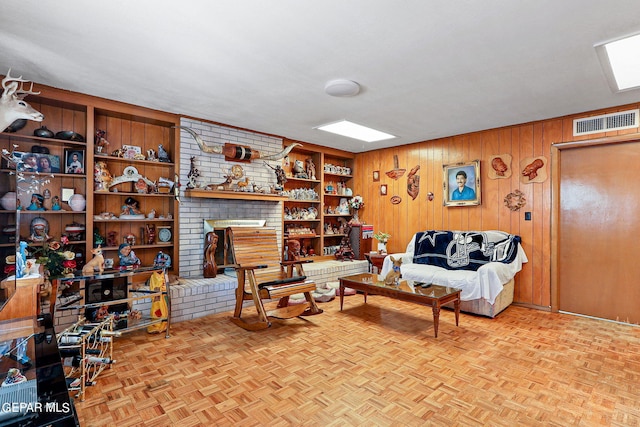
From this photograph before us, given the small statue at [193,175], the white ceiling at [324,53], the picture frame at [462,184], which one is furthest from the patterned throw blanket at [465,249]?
the small statue at [193,175]

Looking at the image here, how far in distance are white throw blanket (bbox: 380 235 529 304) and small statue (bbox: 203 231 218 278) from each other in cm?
251

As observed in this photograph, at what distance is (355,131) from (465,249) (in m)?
2.24

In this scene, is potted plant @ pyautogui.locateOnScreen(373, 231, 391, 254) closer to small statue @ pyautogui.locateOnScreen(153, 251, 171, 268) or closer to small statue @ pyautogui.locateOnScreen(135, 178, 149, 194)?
small statue @ pyautogui.locateOnScreen(153, 251, 171, 268)

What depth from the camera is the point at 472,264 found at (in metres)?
4.23

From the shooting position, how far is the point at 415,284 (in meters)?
3.81

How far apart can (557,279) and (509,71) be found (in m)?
2.79

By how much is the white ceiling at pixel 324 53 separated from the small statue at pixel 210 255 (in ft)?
5.16

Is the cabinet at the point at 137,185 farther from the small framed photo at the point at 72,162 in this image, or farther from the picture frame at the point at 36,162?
the picture frame at the point at 36,162

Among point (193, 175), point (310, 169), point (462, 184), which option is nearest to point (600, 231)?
point (462, 184)

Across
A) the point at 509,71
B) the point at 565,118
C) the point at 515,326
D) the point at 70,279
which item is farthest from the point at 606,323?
the point at 70,279

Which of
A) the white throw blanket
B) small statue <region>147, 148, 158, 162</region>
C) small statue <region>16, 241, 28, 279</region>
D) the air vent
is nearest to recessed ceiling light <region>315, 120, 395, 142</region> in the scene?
the white throw blanket

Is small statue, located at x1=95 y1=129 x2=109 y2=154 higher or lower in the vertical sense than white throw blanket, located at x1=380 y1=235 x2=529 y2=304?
higher

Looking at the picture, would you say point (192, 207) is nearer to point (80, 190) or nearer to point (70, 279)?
point (80, 190)

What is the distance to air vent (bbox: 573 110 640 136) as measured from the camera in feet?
11.7
